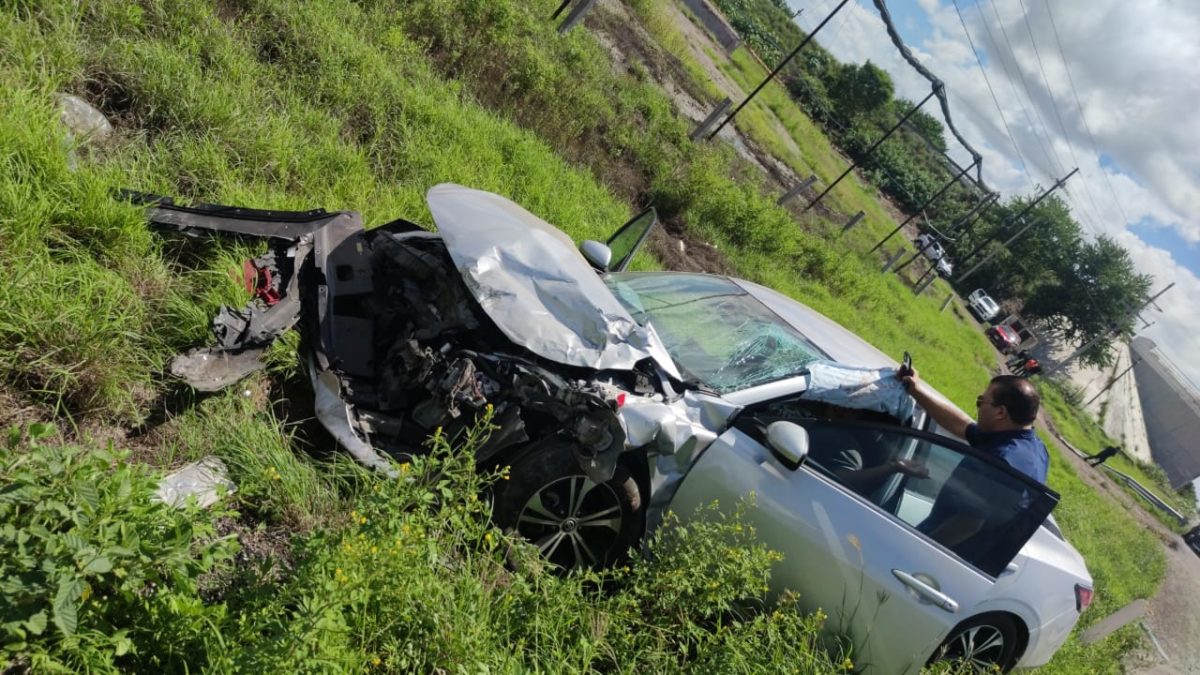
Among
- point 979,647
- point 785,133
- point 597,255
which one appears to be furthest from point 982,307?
point 979,647

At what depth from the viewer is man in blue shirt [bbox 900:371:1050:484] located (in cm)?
396

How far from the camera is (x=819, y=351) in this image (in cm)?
399

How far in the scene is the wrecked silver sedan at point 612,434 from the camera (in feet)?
9.94

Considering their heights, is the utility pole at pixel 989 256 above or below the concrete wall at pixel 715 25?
above

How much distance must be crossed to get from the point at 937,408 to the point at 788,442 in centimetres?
151

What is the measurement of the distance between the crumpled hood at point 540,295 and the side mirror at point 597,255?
0.69 meters

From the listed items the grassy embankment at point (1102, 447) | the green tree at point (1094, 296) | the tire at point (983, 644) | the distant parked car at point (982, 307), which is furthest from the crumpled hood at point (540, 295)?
the green tree at point (1094, 296)

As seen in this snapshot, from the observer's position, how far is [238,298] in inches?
130

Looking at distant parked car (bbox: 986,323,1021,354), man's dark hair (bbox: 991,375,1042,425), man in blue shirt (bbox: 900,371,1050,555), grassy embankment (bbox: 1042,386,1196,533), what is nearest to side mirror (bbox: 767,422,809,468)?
man in blue shirt (bbox: 900,371,1050,555)

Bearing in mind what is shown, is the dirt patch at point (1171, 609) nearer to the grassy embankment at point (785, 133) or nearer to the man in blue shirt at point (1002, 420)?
the man in blue shirt at point (1002, 420)

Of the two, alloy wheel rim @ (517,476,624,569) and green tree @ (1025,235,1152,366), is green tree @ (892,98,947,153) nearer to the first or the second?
green tree @ (1025,235,1152,366)

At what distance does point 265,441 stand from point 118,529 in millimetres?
1188

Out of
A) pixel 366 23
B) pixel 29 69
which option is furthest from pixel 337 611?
pixel 366 23

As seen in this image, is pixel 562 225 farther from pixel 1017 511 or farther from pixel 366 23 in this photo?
pixel 1017 511
